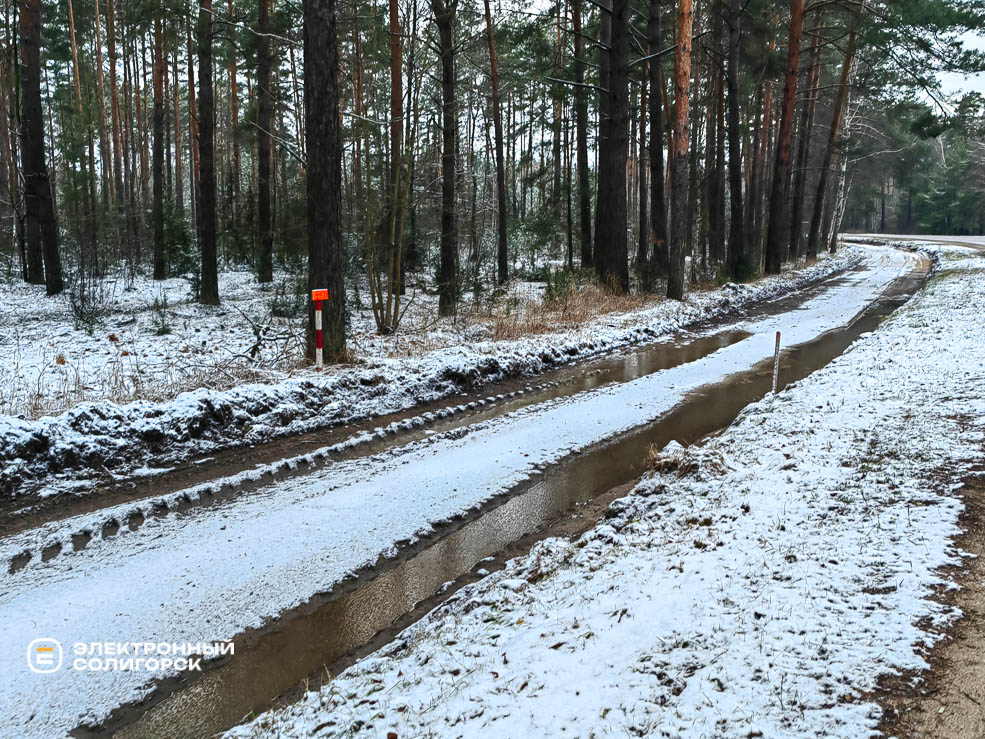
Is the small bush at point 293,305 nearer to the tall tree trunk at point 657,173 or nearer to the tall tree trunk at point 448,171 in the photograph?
the tall tree trunk at point 448,171

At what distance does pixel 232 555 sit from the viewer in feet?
14.7

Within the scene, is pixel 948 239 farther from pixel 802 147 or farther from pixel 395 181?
pixel 395 181

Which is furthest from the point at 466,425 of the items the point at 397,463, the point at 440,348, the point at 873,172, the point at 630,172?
the point at 873,172

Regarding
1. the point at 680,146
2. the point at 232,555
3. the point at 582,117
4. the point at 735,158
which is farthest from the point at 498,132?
the point at 232,555

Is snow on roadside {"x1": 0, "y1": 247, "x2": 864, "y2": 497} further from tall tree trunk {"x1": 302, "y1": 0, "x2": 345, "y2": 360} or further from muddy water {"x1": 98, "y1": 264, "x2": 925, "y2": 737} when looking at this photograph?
muddy water {"x1": 98, "y1": 264, "x2": 925, "y2": 737}

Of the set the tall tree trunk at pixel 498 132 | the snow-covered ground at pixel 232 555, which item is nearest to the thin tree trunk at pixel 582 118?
the tall tree trunk at pixel 498 132

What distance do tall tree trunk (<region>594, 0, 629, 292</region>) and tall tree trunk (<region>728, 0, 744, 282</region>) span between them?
5510 millimetres

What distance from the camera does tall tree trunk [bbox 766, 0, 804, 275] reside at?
71.4 feet

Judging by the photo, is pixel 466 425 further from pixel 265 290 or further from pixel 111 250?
pixel 111 250

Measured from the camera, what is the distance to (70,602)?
12.7ft

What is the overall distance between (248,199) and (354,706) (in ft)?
68.8

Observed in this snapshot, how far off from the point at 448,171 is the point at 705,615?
40.6ft

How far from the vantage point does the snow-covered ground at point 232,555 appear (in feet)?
Result: 10.9

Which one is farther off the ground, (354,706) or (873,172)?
(873,172)
